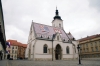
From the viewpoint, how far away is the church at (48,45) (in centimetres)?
3478

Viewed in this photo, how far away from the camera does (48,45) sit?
37.2m

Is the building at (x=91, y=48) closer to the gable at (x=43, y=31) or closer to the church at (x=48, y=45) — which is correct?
the church at (x=48, y=45)

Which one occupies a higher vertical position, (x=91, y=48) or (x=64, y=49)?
(x=64, y=49)

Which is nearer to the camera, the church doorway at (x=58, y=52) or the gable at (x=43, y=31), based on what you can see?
the gable at (x=43, y=31)

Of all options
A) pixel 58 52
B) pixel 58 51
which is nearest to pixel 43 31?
pixel 58 51

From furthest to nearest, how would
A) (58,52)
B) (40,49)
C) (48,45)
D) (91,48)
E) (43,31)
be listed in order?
1. (91,48)
2. (58,52)
3. (43,31)
4. (48,45)
5. (40,49)

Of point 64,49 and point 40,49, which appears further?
point 64,49

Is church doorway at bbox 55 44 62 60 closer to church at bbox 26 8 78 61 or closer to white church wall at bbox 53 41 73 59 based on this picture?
church at bbox 26 8 78 61

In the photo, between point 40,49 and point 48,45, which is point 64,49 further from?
point 40,49

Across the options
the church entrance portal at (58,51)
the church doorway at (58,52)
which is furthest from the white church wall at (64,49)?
the church entrance portal at (58,51)

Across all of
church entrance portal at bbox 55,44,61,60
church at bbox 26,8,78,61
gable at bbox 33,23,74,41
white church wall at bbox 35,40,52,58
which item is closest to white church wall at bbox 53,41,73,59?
church at bbox 26,8,78,61

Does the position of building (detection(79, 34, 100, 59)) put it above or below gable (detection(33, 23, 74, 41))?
below

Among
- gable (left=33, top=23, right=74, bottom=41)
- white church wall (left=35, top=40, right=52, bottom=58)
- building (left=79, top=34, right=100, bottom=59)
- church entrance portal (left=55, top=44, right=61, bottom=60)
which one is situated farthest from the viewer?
building (left=79, top=34, right=100, bottom=59)

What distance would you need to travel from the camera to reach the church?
3478 centimetres
